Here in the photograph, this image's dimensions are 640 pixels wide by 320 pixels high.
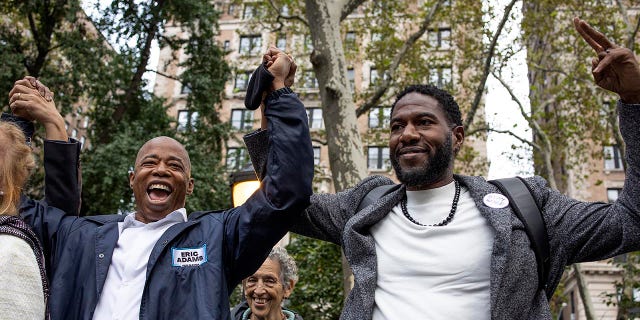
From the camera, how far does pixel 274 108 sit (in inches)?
121

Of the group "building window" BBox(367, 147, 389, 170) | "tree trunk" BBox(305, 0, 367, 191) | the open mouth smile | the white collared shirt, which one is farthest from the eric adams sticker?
"building window" BBox(367, 147, 389, 170)

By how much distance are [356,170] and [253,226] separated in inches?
228

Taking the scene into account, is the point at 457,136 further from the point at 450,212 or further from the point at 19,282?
the point at 19,282

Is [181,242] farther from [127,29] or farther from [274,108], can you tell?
[127,29]

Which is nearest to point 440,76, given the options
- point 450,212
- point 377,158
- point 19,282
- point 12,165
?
point 377,158

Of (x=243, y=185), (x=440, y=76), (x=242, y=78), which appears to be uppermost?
(x=440, y=76)

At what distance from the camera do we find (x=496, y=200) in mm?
3088

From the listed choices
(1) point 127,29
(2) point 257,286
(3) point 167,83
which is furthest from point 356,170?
(3) point 167,83

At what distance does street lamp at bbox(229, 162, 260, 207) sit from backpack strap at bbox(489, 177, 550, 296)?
3.56m

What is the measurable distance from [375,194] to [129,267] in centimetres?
125

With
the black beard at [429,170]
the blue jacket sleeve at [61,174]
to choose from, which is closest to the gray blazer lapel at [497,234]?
the black beard at [429,170]

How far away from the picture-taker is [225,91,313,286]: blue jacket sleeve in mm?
2973

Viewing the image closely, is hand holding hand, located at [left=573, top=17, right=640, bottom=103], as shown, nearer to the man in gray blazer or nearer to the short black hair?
the man in gray blazer

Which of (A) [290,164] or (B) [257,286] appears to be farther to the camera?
(B) [257,286]
